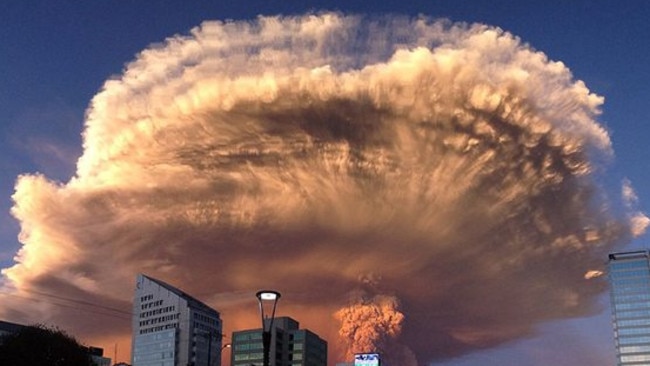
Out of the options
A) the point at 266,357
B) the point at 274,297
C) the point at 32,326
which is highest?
the point at 32,326

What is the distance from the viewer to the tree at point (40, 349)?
114 m

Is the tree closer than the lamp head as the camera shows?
No

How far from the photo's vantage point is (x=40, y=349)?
118 meters

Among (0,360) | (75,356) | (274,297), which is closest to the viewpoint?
(274,297)

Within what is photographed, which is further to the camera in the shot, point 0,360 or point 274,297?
point 0,360

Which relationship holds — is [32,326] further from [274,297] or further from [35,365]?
[274,297]

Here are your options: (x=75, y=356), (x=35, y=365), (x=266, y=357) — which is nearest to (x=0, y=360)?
(x=35, y=365)

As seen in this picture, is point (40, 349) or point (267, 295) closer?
point (267, 295)

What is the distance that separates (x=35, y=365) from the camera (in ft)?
378

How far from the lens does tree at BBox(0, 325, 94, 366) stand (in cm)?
11350

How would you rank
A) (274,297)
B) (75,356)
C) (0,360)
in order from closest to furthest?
(274,297) → (0,360) → (75,356)

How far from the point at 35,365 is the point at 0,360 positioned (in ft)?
20.7

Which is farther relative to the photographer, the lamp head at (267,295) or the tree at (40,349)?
the tree at (40,349)

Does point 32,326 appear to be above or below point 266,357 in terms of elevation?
above
